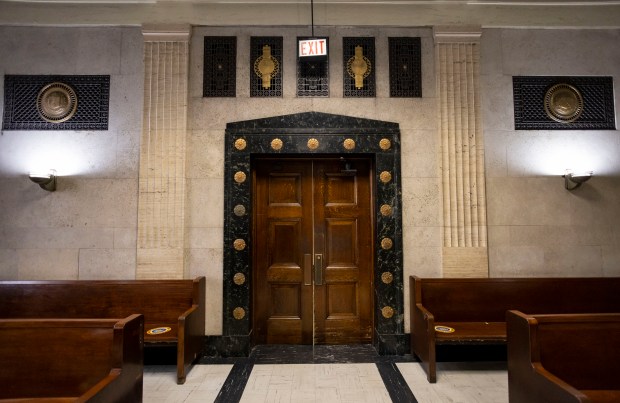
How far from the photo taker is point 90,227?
4.55 m

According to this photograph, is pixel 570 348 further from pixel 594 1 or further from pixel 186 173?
pixel 594 1

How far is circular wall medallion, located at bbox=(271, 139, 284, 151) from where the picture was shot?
15.0ft

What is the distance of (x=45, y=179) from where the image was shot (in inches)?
173

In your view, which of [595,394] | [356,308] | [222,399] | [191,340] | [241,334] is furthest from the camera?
[356,308]

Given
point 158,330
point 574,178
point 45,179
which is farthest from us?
point 574,178

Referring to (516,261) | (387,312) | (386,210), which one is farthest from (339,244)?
(516,261)

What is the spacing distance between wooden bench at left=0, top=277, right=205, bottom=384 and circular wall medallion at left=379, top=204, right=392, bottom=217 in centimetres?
218

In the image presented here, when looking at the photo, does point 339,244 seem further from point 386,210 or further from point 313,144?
point 313,144

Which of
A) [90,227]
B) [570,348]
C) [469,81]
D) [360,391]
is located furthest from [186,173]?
[570,348]

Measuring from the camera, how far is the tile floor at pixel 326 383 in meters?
3.36

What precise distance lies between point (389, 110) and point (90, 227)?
3.73 metres

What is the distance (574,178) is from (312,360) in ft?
11.7

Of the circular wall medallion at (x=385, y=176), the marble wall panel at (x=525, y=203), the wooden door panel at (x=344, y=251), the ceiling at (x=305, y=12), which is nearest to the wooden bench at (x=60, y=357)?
the wooden door panel at (x=344, y=251)

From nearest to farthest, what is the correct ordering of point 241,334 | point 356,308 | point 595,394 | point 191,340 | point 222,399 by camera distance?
point 595,394 < point 222,399 < point 191,340 < point 241,334 < point 356,308
